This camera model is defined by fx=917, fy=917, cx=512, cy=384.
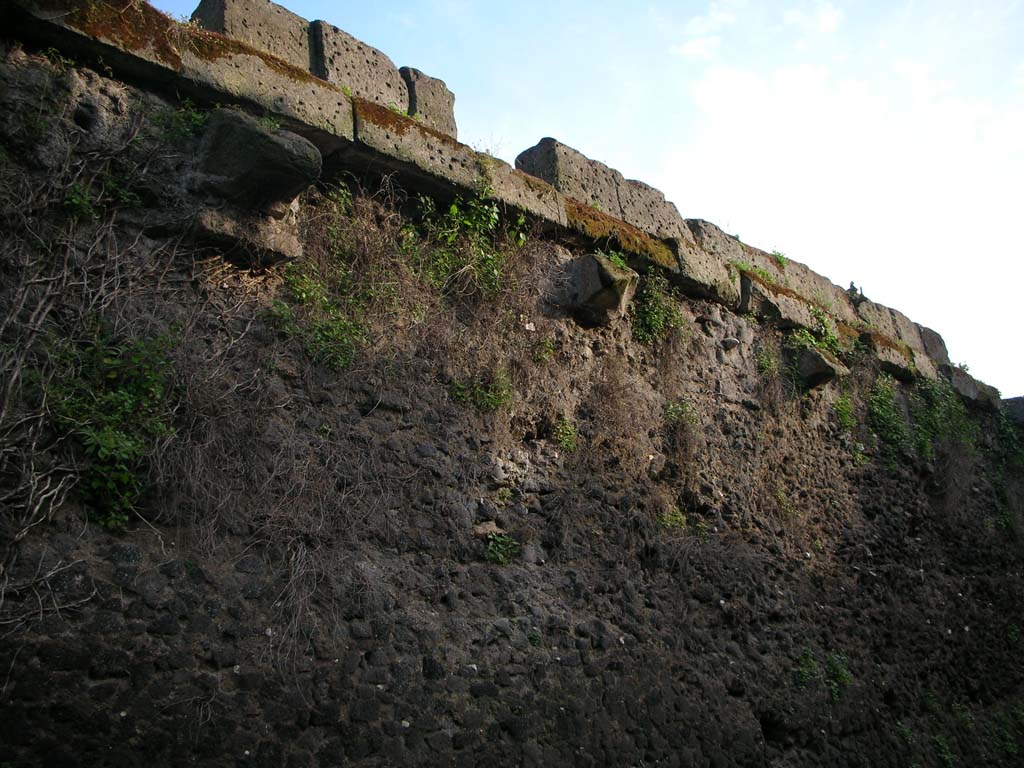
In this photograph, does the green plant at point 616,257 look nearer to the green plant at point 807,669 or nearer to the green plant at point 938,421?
the green plant at point 807,669

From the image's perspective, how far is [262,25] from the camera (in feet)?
15.1

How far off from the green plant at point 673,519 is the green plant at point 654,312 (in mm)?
1090

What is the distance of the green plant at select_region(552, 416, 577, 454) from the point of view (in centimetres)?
488

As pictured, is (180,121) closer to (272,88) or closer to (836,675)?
(272,88)

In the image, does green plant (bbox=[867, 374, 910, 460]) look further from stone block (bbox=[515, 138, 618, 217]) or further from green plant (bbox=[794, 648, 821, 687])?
stone block (bbox=[515, 138, 618, 217])

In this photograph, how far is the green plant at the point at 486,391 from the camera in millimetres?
4570

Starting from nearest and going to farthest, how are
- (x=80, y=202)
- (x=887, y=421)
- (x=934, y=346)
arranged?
1. (x=80, y=202)
2. (x=887, y=421)
3. (x=934, y=346)

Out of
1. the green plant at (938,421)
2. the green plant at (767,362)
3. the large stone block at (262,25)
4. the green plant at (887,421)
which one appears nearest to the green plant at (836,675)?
the green plant at (767,362)

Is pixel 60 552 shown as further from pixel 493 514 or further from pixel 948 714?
pixel 948 714

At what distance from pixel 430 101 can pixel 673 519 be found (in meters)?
2.76

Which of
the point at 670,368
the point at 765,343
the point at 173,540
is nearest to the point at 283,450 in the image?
the point at 173,540

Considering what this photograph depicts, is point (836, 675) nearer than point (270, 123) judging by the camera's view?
No

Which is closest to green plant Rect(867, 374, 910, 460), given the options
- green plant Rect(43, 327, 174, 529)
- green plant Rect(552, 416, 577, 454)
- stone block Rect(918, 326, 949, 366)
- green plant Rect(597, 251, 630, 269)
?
stone block Rect(918, 326, 949, 366)

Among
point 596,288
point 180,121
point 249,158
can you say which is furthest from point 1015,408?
point 180,121
